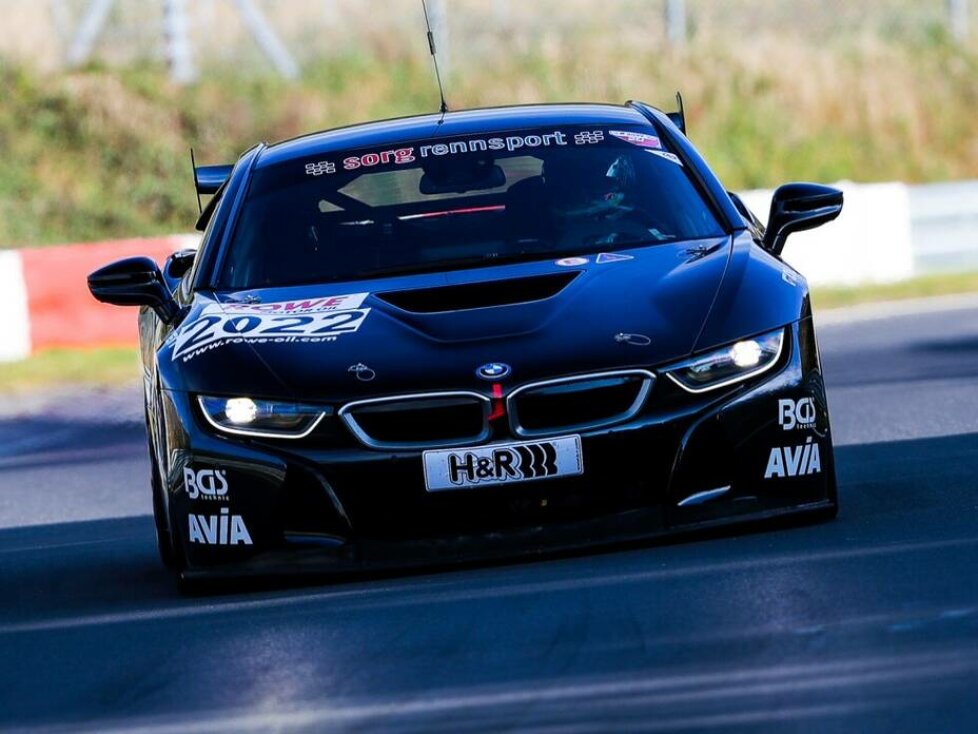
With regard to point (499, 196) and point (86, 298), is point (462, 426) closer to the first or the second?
point (499, 196)

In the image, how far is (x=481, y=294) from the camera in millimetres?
6602

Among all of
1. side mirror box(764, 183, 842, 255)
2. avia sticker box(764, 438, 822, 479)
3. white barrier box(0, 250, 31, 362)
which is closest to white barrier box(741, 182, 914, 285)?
white barrier box(0, 250, 31, 362)

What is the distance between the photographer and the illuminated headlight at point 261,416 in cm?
615

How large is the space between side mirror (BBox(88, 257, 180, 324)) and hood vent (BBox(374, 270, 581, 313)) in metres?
0.88

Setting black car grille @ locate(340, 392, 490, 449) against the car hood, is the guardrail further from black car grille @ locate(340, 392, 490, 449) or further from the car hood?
black car grille @ locate(340, 392, 490, 449)

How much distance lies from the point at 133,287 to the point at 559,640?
258 centimetres

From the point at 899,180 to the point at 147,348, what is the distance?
80.5 ft

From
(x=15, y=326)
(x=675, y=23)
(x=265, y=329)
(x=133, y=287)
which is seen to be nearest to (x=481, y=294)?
(x=265, y=329)

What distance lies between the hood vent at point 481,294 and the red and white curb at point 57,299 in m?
11.7

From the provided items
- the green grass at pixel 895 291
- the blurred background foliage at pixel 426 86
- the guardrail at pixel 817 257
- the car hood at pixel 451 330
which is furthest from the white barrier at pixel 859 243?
the car hood at pixel 451 330

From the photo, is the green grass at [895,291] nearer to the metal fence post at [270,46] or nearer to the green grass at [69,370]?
the green grass at [69,370]

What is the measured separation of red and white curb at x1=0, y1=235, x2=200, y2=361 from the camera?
1814 centimetres

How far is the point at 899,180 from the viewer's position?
31.2 metres

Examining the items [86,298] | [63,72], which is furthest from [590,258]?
[63,72]
